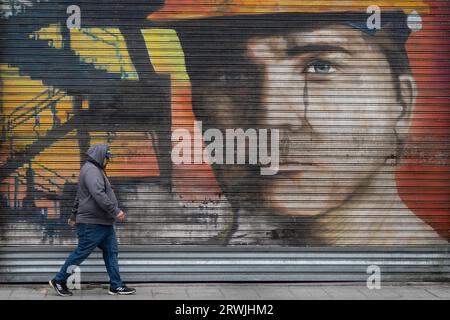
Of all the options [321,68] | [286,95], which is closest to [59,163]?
[286,95]

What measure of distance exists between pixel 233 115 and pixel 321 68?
127cm

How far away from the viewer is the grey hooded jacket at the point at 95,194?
1034 centimetres

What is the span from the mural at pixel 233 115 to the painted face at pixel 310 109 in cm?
2

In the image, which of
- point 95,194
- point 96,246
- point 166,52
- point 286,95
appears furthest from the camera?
point 286,95

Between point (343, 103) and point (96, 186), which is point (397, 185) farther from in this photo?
point (96, 186)

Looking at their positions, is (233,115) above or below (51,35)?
below

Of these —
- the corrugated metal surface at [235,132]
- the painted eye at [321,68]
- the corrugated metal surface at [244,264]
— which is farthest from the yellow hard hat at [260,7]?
the corrugated metal surface at [244,264]

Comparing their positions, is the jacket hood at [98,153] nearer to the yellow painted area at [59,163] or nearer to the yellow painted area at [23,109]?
the yellow painted area at [59,163]

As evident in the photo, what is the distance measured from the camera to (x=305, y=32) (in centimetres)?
1144

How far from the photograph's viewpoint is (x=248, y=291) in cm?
1102

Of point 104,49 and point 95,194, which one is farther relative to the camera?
point 104,49

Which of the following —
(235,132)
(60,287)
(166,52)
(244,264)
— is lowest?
(60,287)

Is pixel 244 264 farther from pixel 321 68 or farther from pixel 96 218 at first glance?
pixel 321 68

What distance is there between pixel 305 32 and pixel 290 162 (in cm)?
166
